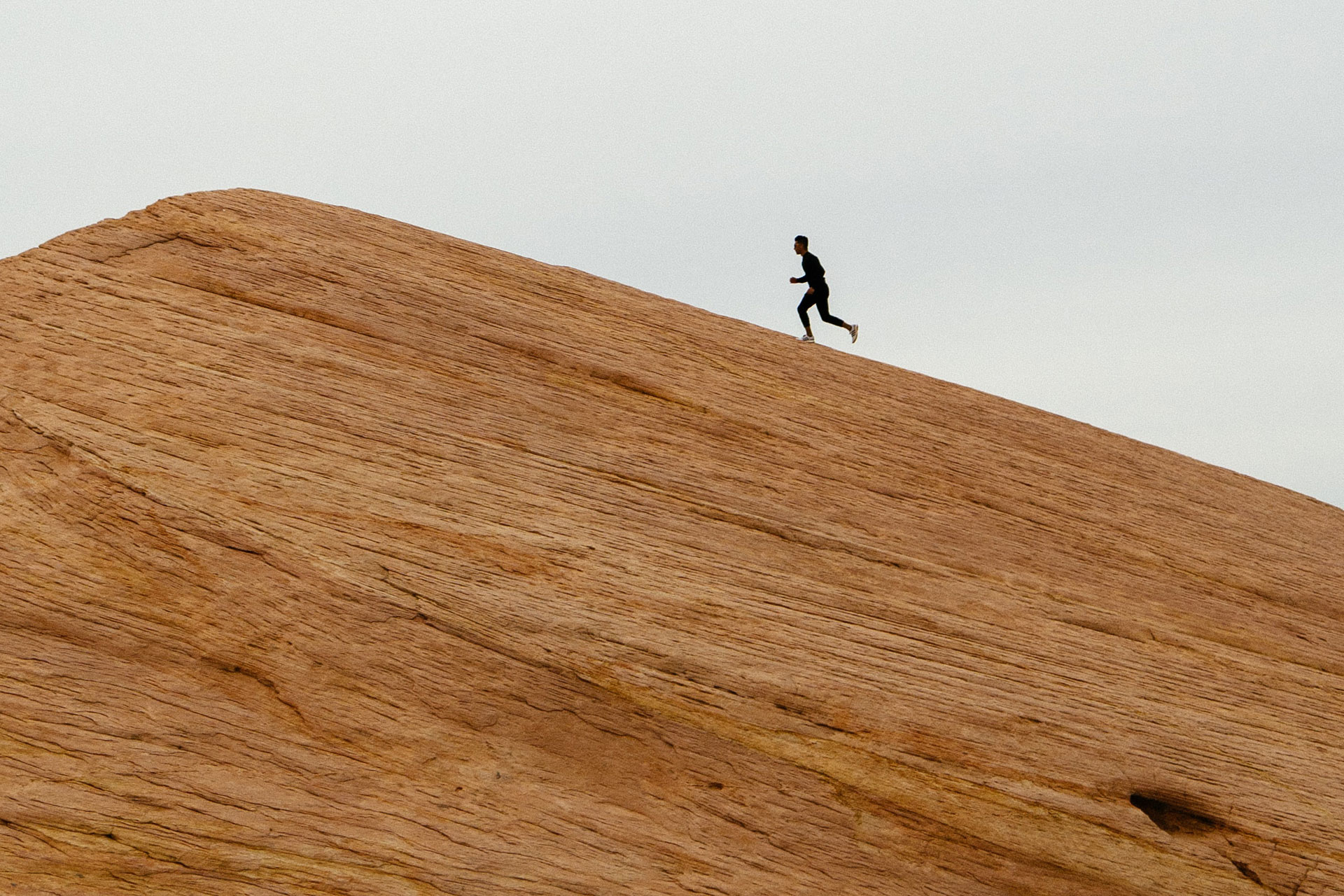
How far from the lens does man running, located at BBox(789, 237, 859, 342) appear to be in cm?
2162

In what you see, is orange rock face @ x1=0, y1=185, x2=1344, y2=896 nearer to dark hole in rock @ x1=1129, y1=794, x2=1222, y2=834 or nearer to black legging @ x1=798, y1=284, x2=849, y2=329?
dark hole in rock @ x1=1129, y1=794, x2=1222, y2=834

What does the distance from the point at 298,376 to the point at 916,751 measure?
9117mm

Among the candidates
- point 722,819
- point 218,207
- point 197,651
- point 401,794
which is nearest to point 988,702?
point 722,819

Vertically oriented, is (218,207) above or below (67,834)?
above

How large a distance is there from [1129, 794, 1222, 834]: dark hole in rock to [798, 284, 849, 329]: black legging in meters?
11.7

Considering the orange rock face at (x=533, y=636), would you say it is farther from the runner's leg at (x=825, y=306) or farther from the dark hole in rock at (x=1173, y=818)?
the runner's leg at (x=825, y=306)

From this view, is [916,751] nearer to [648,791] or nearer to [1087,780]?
[1087,780]

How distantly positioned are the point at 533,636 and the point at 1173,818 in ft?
25.5

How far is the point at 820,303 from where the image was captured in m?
21.8

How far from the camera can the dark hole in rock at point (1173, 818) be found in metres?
12.2

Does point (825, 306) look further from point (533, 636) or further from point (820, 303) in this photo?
point (533, 636)

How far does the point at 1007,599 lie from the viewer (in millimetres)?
14305

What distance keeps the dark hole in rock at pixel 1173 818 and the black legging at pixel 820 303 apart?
1166 centimetres

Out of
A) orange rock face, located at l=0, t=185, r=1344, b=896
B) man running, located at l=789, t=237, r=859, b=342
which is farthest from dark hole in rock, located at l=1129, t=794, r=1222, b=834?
man running, located at l=789, t=237, r=859, b=342
